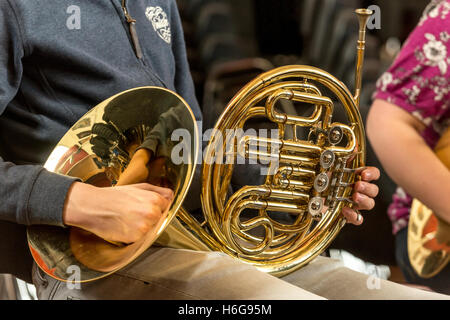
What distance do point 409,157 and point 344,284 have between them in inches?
15.2

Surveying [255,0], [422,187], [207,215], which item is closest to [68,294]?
[207,215]

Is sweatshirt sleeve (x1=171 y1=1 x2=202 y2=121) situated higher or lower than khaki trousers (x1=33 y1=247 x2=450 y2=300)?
higher

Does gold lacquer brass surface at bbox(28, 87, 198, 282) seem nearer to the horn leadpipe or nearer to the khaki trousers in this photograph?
the khaki trousers

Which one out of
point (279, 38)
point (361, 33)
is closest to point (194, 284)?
point (361, 33)

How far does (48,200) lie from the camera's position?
0.65 metres

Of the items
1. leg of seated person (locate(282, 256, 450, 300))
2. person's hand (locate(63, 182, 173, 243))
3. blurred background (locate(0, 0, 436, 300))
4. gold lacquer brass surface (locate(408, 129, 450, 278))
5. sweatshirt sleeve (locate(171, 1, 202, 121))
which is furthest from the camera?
blurred background (locate(0, 0, 436, 300))

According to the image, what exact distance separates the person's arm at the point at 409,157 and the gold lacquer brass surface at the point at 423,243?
4cm

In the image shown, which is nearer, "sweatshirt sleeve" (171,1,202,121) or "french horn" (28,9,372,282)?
"french horn" (28,9,372,282)

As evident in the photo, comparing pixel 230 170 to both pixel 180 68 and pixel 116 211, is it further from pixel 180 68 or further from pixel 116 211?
pixel 180 68

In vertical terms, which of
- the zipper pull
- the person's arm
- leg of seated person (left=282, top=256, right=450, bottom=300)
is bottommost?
leg of seated person (left=282, top=256, right=450, bottom=300)

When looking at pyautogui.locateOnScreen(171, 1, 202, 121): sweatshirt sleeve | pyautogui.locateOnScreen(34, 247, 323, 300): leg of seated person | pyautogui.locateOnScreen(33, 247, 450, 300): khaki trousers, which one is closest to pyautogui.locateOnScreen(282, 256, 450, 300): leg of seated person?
pyautogui.locateOnScreen(33, 247, 450, 300): khaki trousers

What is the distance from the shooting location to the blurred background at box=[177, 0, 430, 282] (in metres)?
2.24

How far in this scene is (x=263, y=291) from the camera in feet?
2.09
